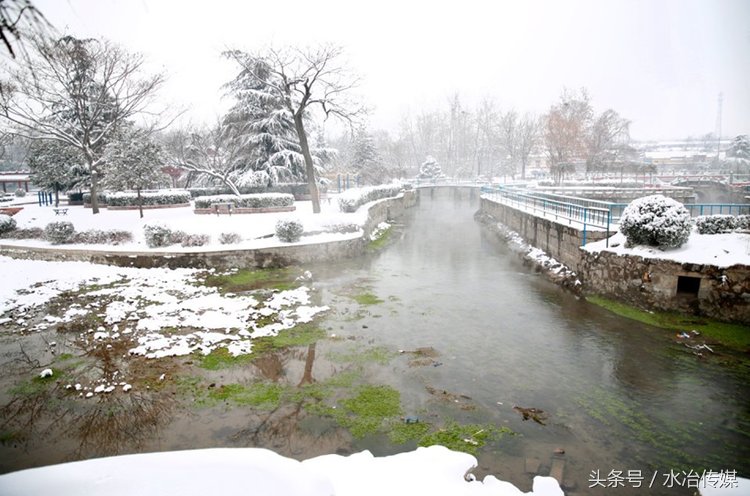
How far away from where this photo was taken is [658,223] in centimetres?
1115

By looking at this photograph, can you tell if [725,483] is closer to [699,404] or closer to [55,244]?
[699,404]

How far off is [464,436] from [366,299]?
7.10 metres

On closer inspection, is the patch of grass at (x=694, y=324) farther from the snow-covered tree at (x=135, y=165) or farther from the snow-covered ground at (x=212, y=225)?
the snow-covered tree at (x=135, y=165)

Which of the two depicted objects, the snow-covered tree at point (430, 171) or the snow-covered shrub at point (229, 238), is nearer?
the snow-covered shrub at point (229, 238)

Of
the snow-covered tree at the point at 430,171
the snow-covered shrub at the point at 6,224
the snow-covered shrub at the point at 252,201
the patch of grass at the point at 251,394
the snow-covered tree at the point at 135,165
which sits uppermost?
the snow-covered tree at the point at 430,171

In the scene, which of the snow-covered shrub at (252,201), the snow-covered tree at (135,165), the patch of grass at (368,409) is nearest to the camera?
the patch of grass at (368,409)

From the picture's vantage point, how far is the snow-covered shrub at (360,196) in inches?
948

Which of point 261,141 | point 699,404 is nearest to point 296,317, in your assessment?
point 699,404

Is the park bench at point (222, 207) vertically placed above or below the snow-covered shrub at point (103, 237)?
above

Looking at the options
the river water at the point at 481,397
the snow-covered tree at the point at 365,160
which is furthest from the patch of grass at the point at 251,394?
the snow-covered tree at the point at 365,160

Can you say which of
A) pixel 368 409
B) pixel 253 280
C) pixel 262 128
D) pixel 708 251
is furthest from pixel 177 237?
pixel 708 251

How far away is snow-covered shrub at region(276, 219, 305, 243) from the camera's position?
17.6 meters

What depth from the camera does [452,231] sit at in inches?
1101

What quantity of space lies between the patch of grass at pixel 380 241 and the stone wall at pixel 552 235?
7256 mm
